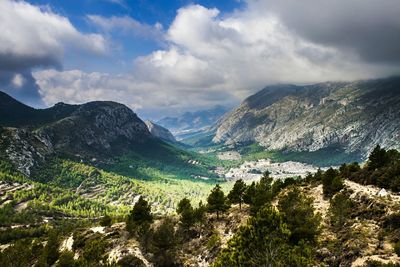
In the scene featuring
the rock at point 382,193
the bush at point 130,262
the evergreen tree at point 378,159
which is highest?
the evergreen tree at point 378,159

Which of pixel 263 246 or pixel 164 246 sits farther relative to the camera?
pixel 164 246

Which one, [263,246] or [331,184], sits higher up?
[331,184]

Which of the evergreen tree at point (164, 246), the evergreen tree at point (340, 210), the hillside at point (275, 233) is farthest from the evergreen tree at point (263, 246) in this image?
the evergreen tree at point (164, 246)

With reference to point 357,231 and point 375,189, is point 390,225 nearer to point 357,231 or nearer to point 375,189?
point 357,231

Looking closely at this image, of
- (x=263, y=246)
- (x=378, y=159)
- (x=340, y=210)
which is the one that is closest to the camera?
(x=263, y=246)

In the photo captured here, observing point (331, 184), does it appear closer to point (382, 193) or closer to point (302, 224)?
point (382, 193)

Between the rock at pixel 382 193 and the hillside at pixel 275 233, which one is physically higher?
the rock at pixel 382 193

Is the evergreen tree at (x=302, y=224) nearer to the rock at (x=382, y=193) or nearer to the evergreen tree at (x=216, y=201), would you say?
the rock at (x=382, y=193)

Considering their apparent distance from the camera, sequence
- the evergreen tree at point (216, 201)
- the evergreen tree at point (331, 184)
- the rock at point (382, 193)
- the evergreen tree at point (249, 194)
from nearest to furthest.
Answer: the rock at point (382, 193) < the evergreen tree at point (331, 184) < the evergreen tree at point (216, 201) < the evergreen tree at point (249, 194)

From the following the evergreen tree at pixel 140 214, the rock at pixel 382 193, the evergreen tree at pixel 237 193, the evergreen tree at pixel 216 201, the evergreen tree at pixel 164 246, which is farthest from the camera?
the evergreen tree at pixel 237 193

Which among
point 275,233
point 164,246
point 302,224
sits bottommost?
point 164,246

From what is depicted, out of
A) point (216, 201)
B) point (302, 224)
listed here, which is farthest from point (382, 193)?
point (216, 201)

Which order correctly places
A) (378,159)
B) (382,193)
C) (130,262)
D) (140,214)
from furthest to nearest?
(140,214)
(378,159)
(130,262)
(382,193)

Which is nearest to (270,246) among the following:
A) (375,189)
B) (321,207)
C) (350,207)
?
(350,207)
